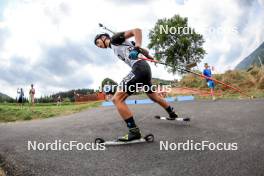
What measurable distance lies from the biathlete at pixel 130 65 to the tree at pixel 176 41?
47035mm

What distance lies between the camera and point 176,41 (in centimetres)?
5459

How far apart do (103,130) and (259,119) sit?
12.4 ft

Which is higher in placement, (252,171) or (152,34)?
(152,34)

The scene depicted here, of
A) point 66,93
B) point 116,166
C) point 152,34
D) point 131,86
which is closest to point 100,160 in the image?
point 116,166

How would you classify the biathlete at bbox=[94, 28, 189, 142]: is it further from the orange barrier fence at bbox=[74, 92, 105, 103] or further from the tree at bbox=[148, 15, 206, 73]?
the tree at bbox=[148, 15, 206, 73]

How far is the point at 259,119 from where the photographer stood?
24.2 feet

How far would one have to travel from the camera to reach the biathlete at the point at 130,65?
5.31m

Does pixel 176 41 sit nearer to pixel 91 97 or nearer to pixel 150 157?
pixel 91 97

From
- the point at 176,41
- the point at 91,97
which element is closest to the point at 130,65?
the point at 91,97

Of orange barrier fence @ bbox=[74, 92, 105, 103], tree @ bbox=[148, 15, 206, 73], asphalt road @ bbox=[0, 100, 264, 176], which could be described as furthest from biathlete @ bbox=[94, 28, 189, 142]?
tree @ bbox=[148, 15, 206, 73]

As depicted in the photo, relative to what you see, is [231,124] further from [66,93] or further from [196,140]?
[66,93]

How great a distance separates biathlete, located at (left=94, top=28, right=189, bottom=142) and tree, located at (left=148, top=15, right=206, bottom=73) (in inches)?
1852

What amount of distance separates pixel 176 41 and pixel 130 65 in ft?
165

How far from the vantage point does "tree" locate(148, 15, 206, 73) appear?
53.3m
